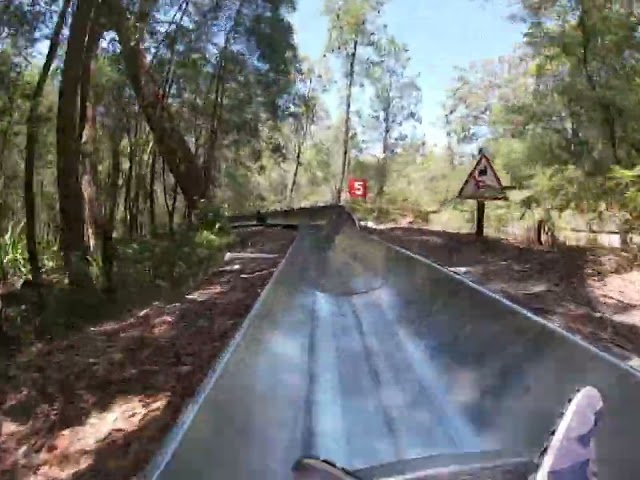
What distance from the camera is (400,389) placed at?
4.06 metres

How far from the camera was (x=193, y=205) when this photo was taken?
18.9 metres

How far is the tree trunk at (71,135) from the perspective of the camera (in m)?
12.7

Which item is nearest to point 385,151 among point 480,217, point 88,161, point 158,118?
point 158,118

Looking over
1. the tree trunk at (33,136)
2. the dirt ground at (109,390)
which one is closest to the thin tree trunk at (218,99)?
the tree trunk at (33,136)

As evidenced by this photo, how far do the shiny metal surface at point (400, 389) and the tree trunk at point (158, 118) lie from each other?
11.0m

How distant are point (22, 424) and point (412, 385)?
263 cm

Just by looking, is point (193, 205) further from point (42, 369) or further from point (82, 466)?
point (82, 466)

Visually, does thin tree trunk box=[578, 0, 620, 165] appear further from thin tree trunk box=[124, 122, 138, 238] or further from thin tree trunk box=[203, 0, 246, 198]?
thin tree trunk box=[124, 122, 138, 238]

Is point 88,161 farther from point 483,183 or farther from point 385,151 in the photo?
point 385,151

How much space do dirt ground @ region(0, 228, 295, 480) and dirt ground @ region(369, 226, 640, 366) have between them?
102 inches

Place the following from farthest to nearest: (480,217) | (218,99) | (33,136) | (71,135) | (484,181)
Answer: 1. (218,99)
2. (33,136)
3. (71,135)
4. (480,217)
5. (484,181)

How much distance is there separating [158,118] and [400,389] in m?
15.1

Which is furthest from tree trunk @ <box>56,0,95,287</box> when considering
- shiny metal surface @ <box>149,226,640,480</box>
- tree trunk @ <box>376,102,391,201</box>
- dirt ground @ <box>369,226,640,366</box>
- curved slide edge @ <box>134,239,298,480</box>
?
tree trunk @ <box>376,102,391,201</box>

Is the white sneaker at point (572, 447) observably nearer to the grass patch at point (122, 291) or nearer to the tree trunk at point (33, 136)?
the grass patch at point (122, 291)
